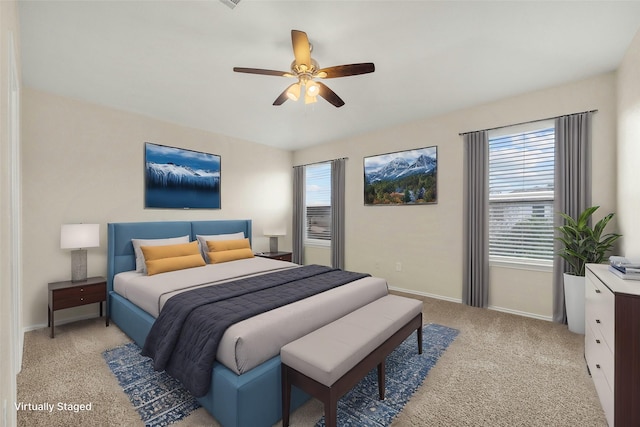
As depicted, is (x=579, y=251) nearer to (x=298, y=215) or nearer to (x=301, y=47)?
(x=301, y=47)

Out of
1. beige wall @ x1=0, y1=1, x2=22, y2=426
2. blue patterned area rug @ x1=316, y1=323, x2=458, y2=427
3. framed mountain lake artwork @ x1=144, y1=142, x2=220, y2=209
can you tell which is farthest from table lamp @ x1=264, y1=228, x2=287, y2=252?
beige wall @ x1=0, y1=1, x2=22, y2=426

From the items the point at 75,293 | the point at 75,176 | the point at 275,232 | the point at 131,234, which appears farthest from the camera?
the point at 275,232

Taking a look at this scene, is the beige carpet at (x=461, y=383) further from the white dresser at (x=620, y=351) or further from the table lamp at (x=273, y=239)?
the table lamp at (x=273, y=239)

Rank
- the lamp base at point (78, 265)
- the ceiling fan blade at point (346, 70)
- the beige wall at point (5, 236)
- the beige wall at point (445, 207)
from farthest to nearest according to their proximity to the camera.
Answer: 1. the lamp base at point (78, 265)
2. the beige wall at point (445, 207)
3. the ceiling fan blade at point (346, 70)
4. the beige wall at point (5, 236)

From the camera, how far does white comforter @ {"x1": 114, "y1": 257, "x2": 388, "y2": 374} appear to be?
1.74 meters

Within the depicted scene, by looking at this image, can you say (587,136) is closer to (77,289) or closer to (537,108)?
(537,108)

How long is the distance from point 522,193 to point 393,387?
2.94 m

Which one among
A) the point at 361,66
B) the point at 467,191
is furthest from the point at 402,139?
the point at 361,66

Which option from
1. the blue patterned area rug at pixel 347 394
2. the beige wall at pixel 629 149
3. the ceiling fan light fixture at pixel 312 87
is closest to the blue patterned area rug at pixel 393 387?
the blue patterned area rug at pixel 347 394

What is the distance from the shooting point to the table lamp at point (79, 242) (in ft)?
10.1

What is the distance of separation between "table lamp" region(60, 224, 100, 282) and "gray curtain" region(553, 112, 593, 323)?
5.40 meters

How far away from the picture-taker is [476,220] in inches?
148

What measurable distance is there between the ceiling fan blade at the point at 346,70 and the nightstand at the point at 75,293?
3375 millimetres

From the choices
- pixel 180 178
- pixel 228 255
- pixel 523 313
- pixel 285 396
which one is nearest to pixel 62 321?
pixel 228 255
